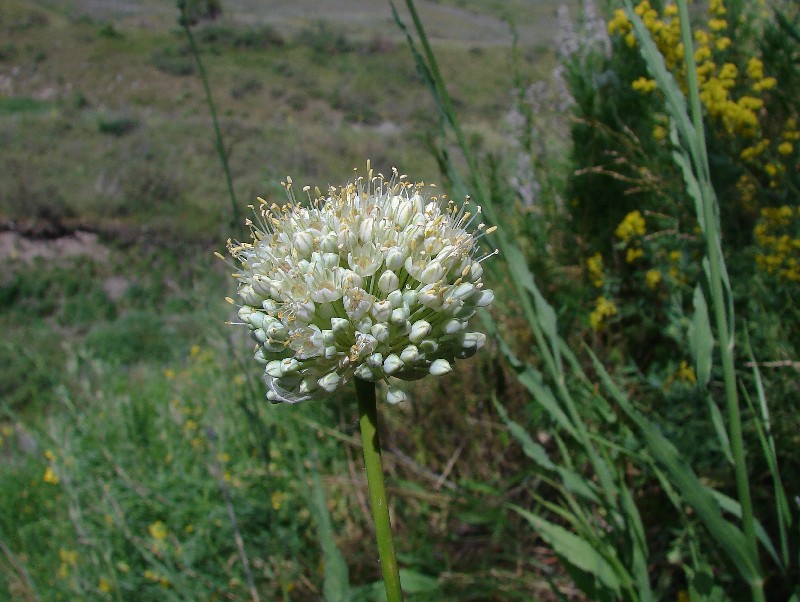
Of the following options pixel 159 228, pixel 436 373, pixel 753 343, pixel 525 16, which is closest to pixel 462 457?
pixel 753 343

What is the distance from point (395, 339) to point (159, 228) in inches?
448

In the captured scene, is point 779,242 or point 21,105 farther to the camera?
point 21,105

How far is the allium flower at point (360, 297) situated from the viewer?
0.82 metres

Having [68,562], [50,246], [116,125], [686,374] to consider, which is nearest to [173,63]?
[116,125]

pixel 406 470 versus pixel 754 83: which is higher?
pixel 754 83

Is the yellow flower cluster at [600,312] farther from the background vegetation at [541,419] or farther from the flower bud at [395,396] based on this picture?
the flower bud at [395,396]

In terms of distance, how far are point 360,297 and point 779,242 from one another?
1.32m

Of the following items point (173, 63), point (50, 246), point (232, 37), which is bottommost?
point (50, 246)

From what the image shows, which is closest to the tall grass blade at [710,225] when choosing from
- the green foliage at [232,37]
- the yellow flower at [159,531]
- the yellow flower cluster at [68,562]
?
the yellow flower at [159,531]

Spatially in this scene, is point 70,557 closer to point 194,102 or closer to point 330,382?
point 330,382

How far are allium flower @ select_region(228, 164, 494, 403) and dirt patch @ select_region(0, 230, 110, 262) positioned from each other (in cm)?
1107

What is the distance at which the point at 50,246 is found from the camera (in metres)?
11.0

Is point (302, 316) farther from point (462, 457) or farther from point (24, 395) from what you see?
point (24, 395)

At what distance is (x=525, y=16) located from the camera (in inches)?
1043
